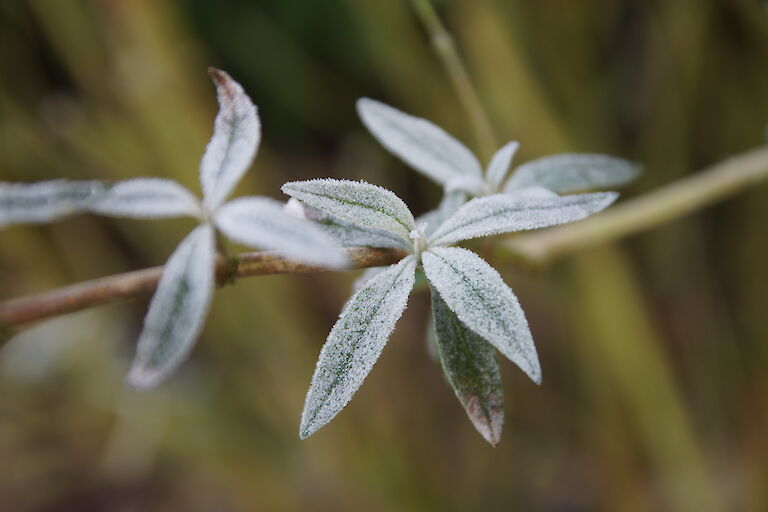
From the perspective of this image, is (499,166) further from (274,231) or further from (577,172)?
(274,231)

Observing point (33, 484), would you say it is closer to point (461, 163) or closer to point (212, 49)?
point (212, 49)

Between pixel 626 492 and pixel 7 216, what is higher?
pixel 626 492

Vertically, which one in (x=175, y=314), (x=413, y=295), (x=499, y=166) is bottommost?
(x=175, y=314)

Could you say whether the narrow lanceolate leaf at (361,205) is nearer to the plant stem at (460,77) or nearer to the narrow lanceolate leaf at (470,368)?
the narrow lanceolate leaf at (470,368)

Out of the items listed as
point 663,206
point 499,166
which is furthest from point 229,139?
point 663,206

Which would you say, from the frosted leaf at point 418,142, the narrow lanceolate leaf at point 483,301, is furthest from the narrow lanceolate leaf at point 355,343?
the frosted leaf at point 418,142

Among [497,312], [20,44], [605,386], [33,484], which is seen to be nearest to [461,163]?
[497,312]

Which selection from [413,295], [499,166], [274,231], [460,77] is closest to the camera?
[274,231]
